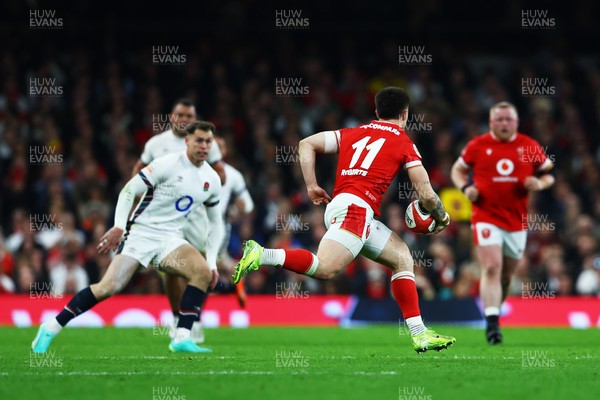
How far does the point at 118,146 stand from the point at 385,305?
5667 mm

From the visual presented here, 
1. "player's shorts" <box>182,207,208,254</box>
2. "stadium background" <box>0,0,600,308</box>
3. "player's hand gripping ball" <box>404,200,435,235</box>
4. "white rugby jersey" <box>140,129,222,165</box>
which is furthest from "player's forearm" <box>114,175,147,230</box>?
"stadium background" <box>0,0,600,308</box>

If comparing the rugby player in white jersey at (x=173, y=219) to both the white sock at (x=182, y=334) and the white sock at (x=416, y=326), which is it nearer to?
the white sock at (x=182, y=334)

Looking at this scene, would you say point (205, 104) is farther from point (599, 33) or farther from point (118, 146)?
point (599, 33)

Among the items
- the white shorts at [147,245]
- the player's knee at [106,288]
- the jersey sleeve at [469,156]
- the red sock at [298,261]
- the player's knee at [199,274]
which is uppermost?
the jersey sleeve at [469,156]

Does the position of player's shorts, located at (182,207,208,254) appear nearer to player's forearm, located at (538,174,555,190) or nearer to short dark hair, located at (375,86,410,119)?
short dark hair, located at (375,86,410,119)

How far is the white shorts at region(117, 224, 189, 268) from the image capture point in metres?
10.3

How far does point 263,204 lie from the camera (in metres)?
18.6

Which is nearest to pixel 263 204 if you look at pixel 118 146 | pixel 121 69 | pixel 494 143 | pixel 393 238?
pixel 118 146

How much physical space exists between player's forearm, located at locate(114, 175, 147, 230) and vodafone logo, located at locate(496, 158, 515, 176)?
13.9 ft

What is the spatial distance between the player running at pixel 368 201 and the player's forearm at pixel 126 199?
1.75 m

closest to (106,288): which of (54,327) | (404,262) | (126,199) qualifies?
(54,327)

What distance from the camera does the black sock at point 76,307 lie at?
9797mm

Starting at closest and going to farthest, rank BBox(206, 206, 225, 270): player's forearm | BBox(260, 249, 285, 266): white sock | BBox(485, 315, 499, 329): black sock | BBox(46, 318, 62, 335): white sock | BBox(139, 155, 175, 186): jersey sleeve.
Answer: BBox(260, 249, 285, 266): white sock → BBox(46, 318, 62, 335): white sock → BBox(139, 155, 175, 186): jersey sleeve → BBox(206, 206, 225, 270): player's forearm → BBox(485, 315, 499, 329): black sock

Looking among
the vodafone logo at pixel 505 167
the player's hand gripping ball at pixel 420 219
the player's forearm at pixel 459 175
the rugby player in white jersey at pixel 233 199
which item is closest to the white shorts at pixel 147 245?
the player's hand gripping ball at pixel 420 219
